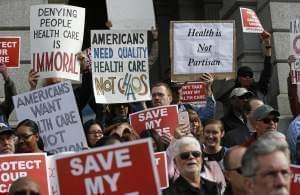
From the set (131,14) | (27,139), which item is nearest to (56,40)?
(131,14)

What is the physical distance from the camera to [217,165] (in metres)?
6.44

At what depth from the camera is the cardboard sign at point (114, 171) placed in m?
4.59

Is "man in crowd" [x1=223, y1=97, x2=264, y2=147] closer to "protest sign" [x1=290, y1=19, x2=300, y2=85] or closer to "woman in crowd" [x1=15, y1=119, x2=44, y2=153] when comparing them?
"woman in crowd" [x1=15, y1=119, x2=44, y2=153]

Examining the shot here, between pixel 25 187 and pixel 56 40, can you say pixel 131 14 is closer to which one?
pixel 56 40

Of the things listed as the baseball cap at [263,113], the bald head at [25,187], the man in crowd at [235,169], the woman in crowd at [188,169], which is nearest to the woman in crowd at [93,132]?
the baseball cap at [263,113]

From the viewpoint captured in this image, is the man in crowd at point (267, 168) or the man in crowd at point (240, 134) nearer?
the man in crowd at point (267, 168)

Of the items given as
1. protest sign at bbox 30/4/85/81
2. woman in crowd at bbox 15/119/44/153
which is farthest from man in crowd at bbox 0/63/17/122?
woman in crowd at bbox 15/119/44/153

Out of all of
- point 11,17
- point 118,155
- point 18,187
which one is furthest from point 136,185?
point 11,17

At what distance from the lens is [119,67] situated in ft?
30.3

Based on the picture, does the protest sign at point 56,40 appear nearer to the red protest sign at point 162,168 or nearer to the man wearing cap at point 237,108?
the man wearing cap at point 237,108

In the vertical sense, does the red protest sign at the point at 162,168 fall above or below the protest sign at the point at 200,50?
below

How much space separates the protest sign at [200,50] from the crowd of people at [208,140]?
1.32 ft

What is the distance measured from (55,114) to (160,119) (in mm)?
1047

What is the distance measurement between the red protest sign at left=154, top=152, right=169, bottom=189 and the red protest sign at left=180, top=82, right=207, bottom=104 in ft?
11.1
